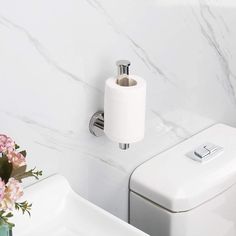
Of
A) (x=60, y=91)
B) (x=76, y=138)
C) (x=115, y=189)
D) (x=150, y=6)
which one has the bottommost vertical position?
(x=115, y=189)

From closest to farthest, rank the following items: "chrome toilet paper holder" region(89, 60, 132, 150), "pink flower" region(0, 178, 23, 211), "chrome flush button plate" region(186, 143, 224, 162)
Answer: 1. "pink flower" region(0, 178, 23, 211)
2. "chrome toilet paper holder" region(89, 60, 132, 150)
3. "chrome flush button plate" region(186, 143, 224, 162)

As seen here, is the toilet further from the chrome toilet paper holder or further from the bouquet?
the bouquet

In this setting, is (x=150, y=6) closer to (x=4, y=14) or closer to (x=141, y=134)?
(x=141, y=134)

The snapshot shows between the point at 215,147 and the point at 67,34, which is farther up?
the point at 67,34

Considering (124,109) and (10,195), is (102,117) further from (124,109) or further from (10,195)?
(10,195)

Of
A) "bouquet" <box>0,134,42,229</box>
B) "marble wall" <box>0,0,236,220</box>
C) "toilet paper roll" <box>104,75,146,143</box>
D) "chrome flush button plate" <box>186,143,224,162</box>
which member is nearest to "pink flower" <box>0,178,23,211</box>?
"bouquet" <box>0,134,42,229</box>

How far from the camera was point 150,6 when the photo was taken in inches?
55.9

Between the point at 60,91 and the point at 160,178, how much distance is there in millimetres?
408

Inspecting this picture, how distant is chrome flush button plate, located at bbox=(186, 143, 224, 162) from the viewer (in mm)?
1576

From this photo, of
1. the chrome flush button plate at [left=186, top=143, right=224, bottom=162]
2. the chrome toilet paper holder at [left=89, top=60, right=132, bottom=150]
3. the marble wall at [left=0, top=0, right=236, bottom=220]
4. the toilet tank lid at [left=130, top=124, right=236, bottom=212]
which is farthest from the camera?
the chrome flush button plate at [left=186, top=143, right=224, bottom=162]

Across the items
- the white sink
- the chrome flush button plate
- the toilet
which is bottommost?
the toilet

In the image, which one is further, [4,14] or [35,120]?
[35,120]

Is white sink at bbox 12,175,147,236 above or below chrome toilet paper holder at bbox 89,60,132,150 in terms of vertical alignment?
below

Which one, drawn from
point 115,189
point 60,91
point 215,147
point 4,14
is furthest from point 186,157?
point 4,14
